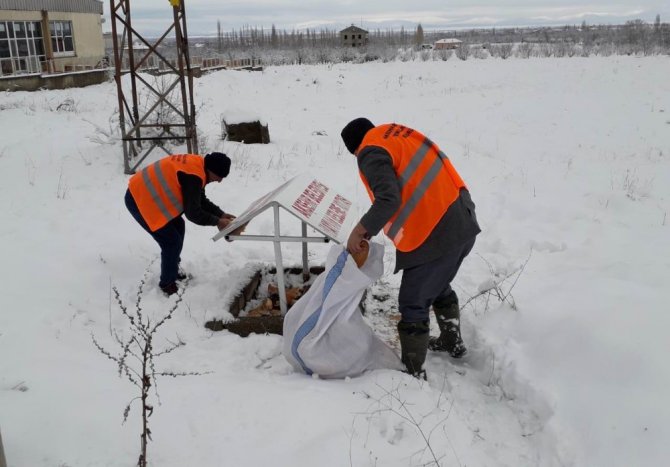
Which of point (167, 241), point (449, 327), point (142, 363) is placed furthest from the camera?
point (167, 241)

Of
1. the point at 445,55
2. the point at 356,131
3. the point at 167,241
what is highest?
the point at 445,55

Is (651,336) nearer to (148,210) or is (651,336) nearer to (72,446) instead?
(72,446)

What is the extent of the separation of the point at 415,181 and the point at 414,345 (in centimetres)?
104

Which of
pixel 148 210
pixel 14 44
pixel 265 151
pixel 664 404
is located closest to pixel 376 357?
pixel 664 404

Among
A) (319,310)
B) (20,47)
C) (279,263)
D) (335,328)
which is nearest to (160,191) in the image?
(279,263)

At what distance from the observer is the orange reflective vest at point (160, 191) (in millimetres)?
4172

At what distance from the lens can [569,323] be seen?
3.51 m

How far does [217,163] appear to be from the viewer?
162 inches

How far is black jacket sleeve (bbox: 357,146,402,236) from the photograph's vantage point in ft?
9.63

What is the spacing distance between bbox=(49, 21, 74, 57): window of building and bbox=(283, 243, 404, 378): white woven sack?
83.7 ft

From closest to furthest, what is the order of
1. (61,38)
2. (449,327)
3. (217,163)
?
(449,327) → (217,163) → (61,38)

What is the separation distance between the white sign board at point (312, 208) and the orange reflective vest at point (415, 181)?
2.02ft

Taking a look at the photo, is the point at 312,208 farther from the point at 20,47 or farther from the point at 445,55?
the point at 445,55

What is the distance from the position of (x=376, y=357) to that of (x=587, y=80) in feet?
→ 70.2
